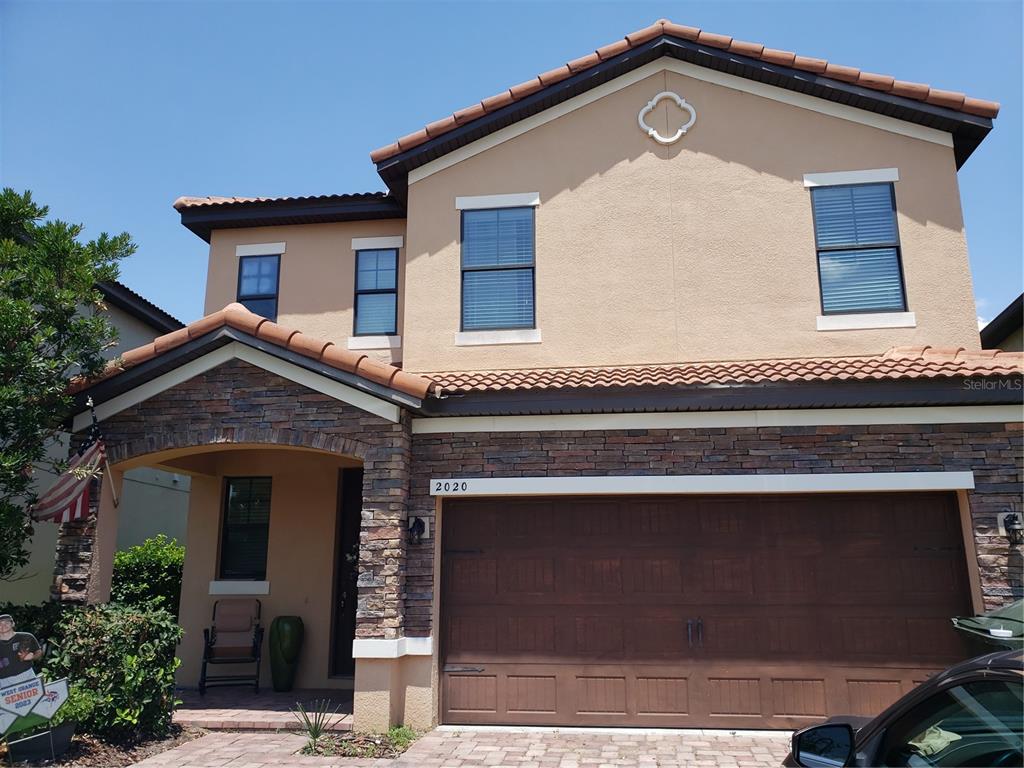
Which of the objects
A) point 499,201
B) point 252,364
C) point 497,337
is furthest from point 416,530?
Answer: point 499,201

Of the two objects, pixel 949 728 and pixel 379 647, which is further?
pixel 379 647

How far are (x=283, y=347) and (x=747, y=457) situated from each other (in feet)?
17.3

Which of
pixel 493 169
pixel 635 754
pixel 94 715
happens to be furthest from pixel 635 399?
pixel 94 715

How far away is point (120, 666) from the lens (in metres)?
7.80

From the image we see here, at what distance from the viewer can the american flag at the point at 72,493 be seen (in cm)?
844

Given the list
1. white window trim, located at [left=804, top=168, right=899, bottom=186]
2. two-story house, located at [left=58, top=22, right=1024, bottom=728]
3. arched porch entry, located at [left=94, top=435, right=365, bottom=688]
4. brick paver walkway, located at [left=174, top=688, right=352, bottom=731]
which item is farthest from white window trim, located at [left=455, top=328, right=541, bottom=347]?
brick paver walkway, located at [left=174, top=688, right=352, bottom=731]

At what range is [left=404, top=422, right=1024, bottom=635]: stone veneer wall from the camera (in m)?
8.28

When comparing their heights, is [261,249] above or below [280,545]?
above

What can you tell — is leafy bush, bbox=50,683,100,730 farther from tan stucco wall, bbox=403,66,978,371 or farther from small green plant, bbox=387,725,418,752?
tan stucco wall, bbox=403,66,978,371

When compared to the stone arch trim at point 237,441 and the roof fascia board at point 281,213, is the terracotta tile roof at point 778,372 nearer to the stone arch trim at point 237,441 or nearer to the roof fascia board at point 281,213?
the stone arch trim at point 237,441

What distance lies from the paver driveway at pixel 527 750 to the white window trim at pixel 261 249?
704 centimetres

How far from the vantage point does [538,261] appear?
10.6 metres

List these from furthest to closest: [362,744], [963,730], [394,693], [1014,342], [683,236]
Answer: [1014,342] < [683,236] < [394,693] < [362,744] < [963,730]

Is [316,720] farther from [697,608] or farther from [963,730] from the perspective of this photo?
[963,730]
